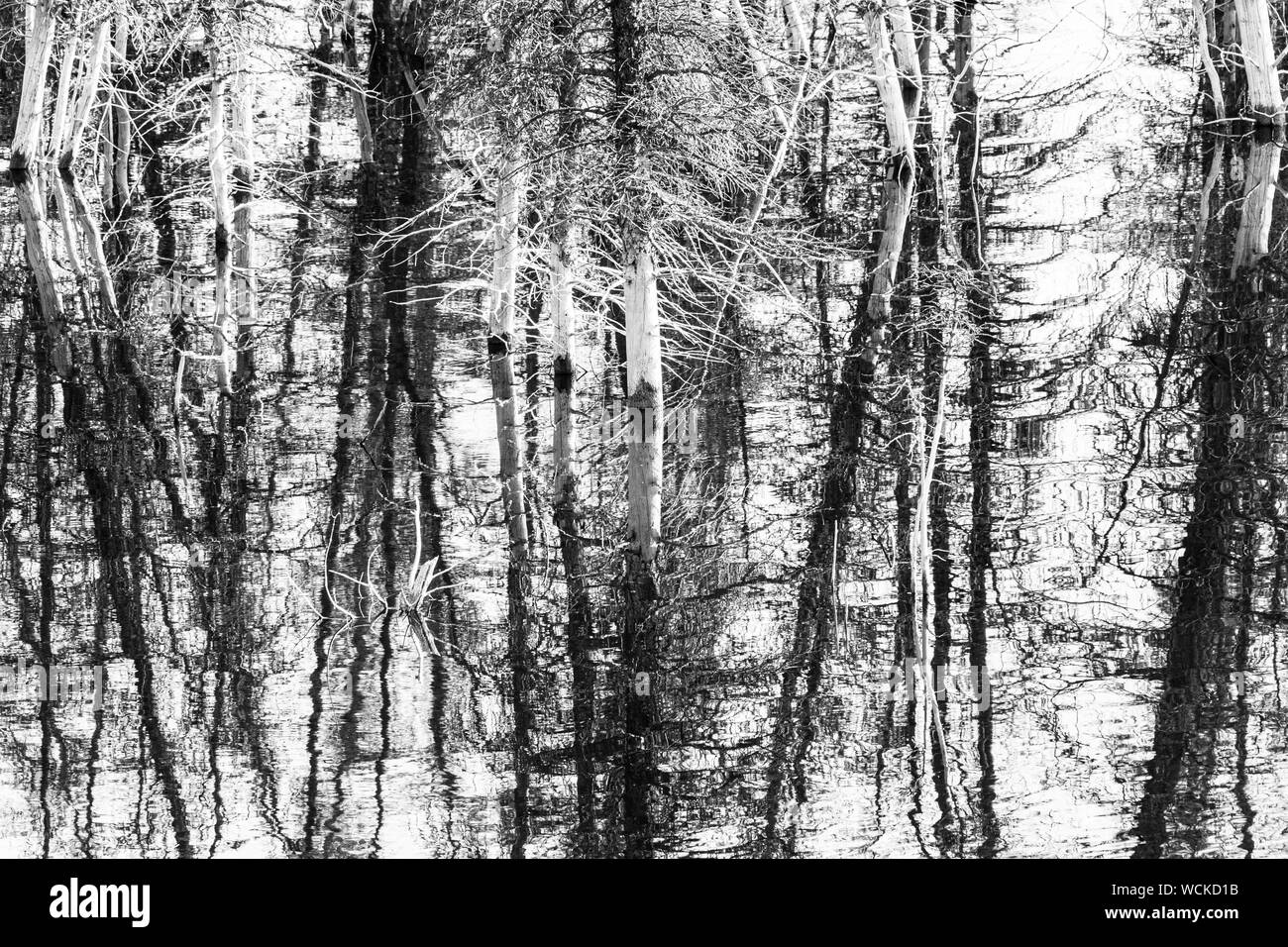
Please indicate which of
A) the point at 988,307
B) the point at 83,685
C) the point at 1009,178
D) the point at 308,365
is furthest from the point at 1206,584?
the point at 1009,178

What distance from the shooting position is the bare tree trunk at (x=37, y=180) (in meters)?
14.6

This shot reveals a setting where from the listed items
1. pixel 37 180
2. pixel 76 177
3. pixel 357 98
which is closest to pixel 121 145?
pixel 76 177

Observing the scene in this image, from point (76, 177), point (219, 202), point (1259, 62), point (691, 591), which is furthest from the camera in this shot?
point (76, 177)

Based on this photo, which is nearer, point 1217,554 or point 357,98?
point 1217,554

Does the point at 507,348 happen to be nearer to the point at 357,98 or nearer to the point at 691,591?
the point at 691,591

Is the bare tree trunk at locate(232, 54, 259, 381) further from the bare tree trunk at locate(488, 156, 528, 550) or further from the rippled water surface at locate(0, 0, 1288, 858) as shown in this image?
→ the bare tree trunk at locate(488, 156, 528, 550)

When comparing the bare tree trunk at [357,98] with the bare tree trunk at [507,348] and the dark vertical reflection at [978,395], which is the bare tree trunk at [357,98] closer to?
the dark vertical reflection at [978,395]

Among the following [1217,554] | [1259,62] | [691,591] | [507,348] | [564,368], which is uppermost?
[1259,62]

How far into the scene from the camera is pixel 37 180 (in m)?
20.1

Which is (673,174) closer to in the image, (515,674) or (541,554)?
(541,554)

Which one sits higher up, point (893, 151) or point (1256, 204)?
point (893, 151)

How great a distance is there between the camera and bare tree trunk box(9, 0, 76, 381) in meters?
14.6

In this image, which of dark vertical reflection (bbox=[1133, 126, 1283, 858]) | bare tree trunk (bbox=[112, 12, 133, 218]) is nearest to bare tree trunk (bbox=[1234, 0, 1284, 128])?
dark vertical reflection (bbox=[1133, 126, 1283, 858])

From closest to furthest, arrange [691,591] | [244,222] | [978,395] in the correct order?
[691,591] → [978,395] → [244,222]
